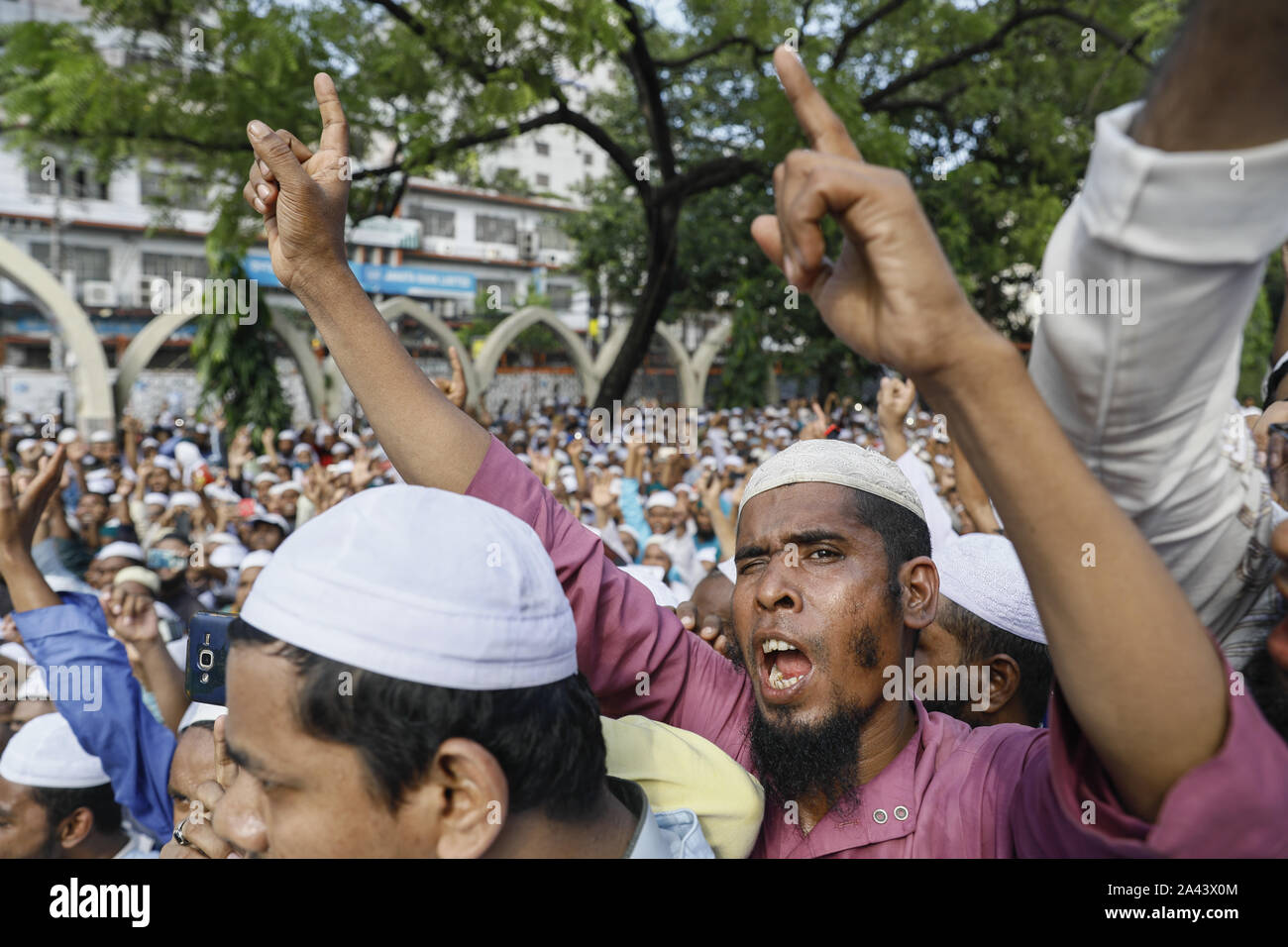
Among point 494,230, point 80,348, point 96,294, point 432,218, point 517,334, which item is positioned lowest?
point 80,348

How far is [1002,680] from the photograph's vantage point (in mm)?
2359

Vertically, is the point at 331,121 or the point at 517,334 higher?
the point at 517,334

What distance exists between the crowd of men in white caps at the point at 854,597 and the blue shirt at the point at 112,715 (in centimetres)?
83

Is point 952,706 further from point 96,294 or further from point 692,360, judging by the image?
point 96,294

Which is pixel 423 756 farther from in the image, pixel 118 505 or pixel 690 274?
pixel 690 274

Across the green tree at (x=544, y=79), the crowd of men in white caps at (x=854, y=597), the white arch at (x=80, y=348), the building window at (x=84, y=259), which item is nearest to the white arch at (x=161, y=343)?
the white arch at (x=80, y=348)

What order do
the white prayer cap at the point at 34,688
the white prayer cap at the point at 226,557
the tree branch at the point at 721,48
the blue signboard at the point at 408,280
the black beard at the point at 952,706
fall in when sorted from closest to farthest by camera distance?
the black beard at the point at 952,706 < the white prayer cap at the point at 34,688 < the white prayer cap at the point at 226,557 < the tree branch at the point at 721,48 < the blue signboard at the point at 408,280

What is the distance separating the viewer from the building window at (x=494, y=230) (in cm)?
3853

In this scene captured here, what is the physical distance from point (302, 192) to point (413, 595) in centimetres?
80

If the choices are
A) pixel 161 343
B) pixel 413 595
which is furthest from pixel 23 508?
pixel 161 343

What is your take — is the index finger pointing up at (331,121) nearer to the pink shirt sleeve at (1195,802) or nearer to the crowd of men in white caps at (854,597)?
the crowd of men in white caps at (854,597)

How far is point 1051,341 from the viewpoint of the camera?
862 mm

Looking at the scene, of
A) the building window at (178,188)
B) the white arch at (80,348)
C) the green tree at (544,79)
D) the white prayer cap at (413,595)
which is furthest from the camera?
the white arch at (80,348)

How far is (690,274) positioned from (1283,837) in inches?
762
